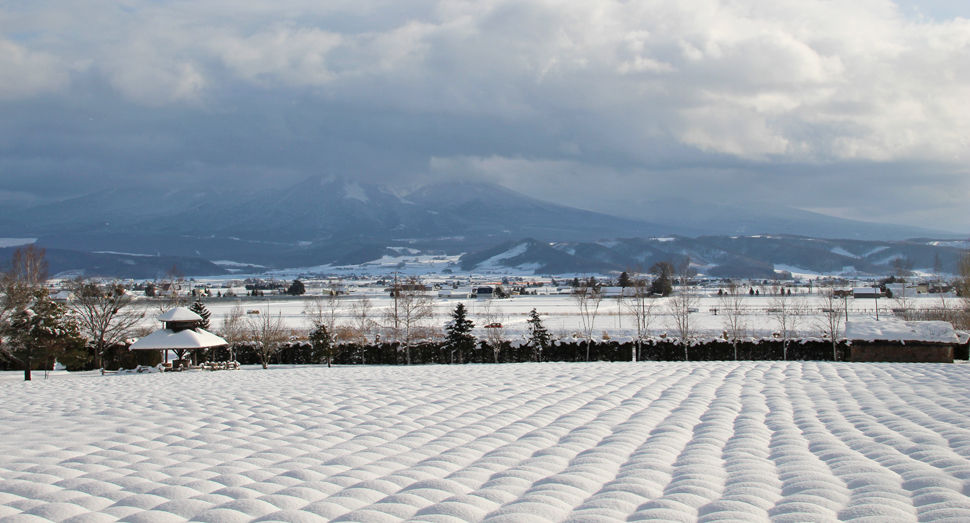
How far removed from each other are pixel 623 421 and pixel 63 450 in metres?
8.18

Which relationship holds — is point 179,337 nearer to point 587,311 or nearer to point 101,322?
point 101,322

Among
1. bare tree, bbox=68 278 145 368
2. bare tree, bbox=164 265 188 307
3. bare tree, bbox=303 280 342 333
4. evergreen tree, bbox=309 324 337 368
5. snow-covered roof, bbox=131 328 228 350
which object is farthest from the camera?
bare tree, bbox=164 265 188 307

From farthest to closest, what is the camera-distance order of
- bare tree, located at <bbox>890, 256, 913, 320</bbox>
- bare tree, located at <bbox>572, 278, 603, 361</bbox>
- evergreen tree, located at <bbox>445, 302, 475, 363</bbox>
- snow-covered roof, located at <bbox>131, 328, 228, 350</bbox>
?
bare tree, located at <bbox>890, 256, 913, 320</bbox> → bare tree, located at <bbox>572, 278, 603, 361</bbox> → evergreen tree, located at <bbox>445, 302, 475, 363</bbox> → snow-covered roof, located at <bbox>131, 328, 228, 350</bbox>

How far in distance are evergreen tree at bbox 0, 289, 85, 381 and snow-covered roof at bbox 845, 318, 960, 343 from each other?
3083 centimetres

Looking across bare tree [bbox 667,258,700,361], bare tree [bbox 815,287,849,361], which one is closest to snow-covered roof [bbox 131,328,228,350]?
bare tree [bbox 667,258,700,361]

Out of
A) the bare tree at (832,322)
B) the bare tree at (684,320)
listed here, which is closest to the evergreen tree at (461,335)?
the bare tree at (684,320)

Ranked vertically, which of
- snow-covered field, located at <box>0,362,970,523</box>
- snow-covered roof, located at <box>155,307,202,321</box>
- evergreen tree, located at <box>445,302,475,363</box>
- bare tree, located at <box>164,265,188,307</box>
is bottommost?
snow-covered field, located at <box>0,362,970,523</box>

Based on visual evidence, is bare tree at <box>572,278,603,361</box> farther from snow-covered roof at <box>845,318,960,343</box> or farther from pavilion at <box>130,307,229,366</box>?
pavilion at <box>130,307,229,366</box>

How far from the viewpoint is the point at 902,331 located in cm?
2338

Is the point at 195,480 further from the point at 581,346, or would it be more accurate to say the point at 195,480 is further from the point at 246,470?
the point at 581,346

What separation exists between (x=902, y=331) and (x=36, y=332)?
32.6 meters

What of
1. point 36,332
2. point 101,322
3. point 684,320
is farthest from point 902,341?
point 101,322

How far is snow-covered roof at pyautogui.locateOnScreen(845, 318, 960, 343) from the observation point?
22.5 metres

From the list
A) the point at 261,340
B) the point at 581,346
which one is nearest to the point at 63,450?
the point at 581,346
